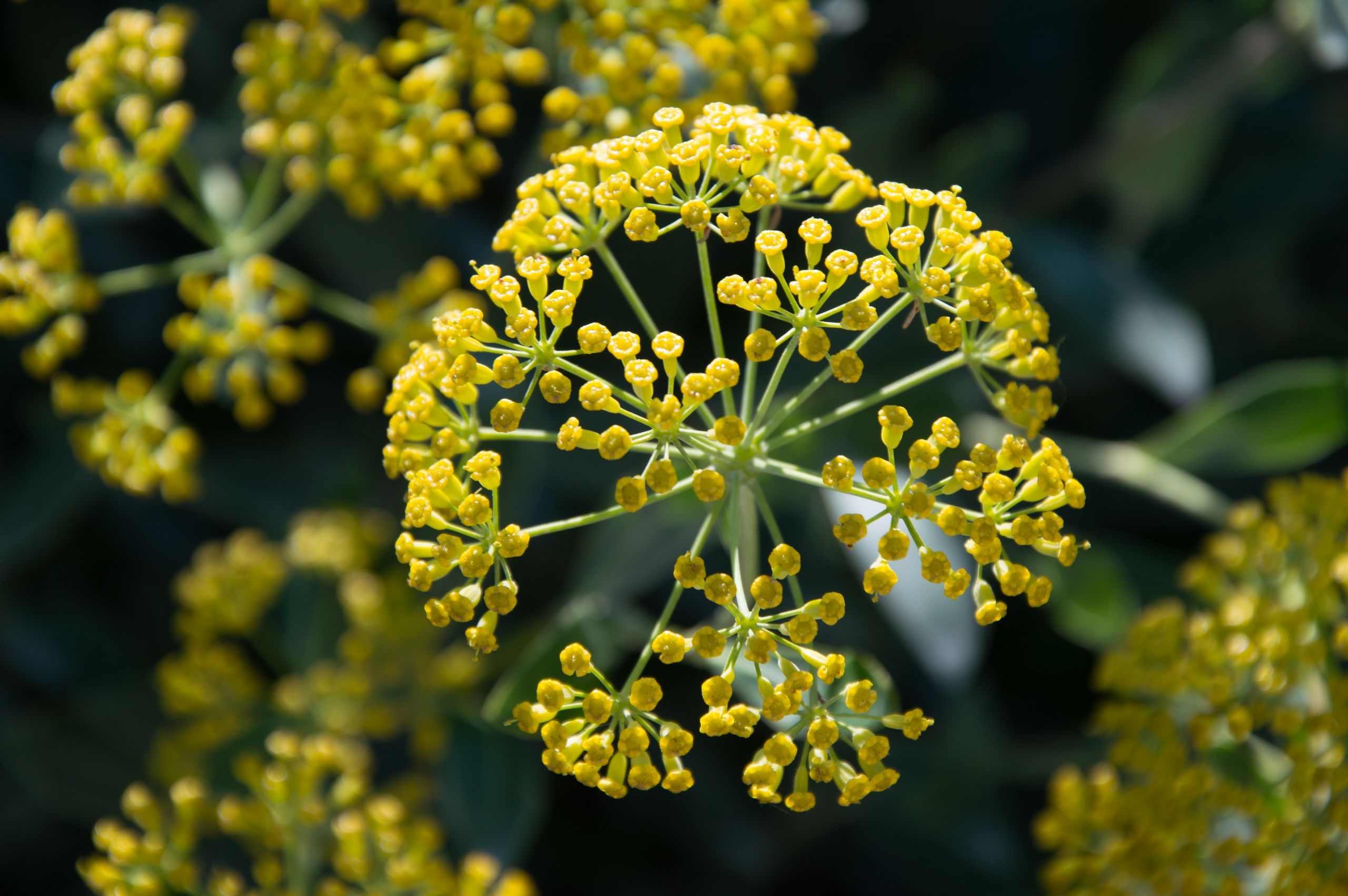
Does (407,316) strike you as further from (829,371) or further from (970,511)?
(970,511)

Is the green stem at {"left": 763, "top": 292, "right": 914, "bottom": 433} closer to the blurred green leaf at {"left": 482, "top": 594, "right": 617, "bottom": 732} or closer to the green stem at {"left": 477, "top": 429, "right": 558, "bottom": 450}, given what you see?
the green stem at {"left": 477, "top": 429, "right": 558, "bottom": 450}

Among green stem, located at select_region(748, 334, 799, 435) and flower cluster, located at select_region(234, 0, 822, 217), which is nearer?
green stem, located at select_region(748, 334, 799, 435)

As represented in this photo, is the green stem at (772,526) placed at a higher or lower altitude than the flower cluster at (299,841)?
higher

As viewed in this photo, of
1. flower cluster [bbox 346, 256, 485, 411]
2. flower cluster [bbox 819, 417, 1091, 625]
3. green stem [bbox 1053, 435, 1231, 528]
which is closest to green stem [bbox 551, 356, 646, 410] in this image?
flower cluster [bbox 819, 417, 1091, 625]

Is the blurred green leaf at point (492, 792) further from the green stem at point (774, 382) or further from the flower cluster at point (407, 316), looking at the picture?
the green stem at point (774, 382)

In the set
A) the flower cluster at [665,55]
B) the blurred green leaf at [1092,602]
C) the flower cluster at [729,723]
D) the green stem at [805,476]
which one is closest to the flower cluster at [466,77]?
the flower cluster at [665,55]

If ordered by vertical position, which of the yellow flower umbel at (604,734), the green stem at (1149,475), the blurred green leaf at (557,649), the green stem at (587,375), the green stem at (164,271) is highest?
the green stem at (1149,475)
